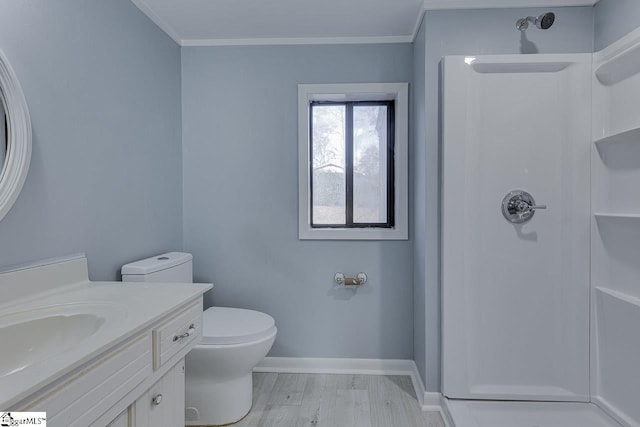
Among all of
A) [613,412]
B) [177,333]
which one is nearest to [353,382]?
[613,412]

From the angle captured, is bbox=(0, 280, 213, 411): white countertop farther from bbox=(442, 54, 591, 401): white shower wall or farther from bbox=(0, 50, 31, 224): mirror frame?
bbox=(442, 54, 591, 401): white shower wall

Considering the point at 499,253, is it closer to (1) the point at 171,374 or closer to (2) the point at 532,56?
(2) the point at 532,56

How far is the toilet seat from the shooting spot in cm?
170

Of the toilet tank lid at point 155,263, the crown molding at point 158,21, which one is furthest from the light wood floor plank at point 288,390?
the crown molding at point 158,21

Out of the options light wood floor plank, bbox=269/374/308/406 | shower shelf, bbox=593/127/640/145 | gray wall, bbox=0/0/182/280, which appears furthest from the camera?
light wood floor plank, bbox=269/374/308/406

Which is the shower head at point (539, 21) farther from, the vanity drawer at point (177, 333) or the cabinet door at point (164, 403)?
the cabinet door at point (164, 403)

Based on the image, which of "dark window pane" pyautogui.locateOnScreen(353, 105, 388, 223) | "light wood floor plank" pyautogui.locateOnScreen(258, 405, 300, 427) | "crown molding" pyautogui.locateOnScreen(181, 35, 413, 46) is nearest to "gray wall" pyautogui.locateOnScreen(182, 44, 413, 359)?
"crown molding" pyautogui.locateOnScreen(181, 35, 413, 46)

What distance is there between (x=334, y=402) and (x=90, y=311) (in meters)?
1.43

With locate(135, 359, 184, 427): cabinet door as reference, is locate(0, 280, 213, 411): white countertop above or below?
above

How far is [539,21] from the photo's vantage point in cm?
173

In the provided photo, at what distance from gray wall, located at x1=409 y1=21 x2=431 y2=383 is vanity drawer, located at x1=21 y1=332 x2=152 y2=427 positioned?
147 cm

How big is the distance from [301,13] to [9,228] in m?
1.75

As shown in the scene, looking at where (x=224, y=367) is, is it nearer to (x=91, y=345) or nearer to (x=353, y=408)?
(x=353, y=408)

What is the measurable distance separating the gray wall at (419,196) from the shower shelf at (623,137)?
841 mm
